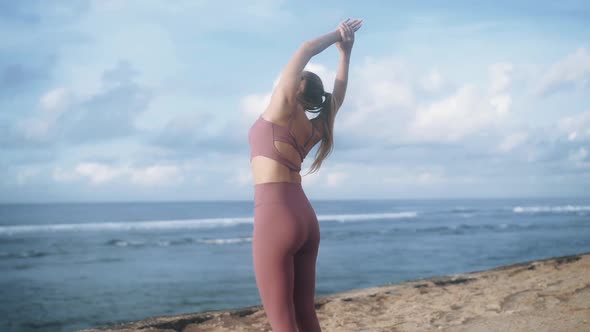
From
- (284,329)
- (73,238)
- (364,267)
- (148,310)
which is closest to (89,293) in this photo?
(148,310)

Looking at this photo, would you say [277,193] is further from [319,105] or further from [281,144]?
[319,105]

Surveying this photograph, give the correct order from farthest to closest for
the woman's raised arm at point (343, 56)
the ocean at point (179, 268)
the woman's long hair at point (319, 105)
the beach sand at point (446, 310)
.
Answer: the ocean at point (179, 268), the beach sand at point (446, 310), the woman's raised arm at point (343, 56), the woman's long hair at point (319, 105)

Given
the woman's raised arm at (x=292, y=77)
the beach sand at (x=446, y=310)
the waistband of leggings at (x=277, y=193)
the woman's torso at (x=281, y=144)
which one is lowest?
the beach sand at (x=446, y=310)

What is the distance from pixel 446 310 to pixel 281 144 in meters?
3.18

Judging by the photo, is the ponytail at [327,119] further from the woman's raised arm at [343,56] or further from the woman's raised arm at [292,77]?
the woman's raised arm at [292,77]

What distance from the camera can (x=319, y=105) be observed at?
231 centimetres

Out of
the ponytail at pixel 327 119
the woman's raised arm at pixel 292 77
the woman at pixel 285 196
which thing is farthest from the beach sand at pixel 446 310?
the woman's raised arm at pixel 292 77

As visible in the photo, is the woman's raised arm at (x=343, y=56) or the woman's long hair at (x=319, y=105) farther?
the woman's raised arm at (x=343, y=56)

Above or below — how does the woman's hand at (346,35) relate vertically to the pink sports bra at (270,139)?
above

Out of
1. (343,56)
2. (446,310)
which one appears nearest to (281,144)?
(343,56)

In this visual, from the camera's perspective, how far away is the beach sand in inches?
160

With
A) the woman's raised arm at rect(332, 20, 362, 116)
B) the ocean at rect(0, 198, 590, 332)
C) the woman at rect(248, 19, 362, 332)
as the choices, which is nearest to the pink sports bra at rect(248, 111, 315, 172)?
the woman at rect(248, 19, 362, 332)

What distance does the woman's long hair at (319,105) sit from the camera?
2.23m

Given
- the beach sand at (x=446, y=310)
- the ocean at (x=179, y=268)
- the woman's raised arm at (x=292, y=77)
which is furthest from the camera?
the ocean at (x=179, y=268)
